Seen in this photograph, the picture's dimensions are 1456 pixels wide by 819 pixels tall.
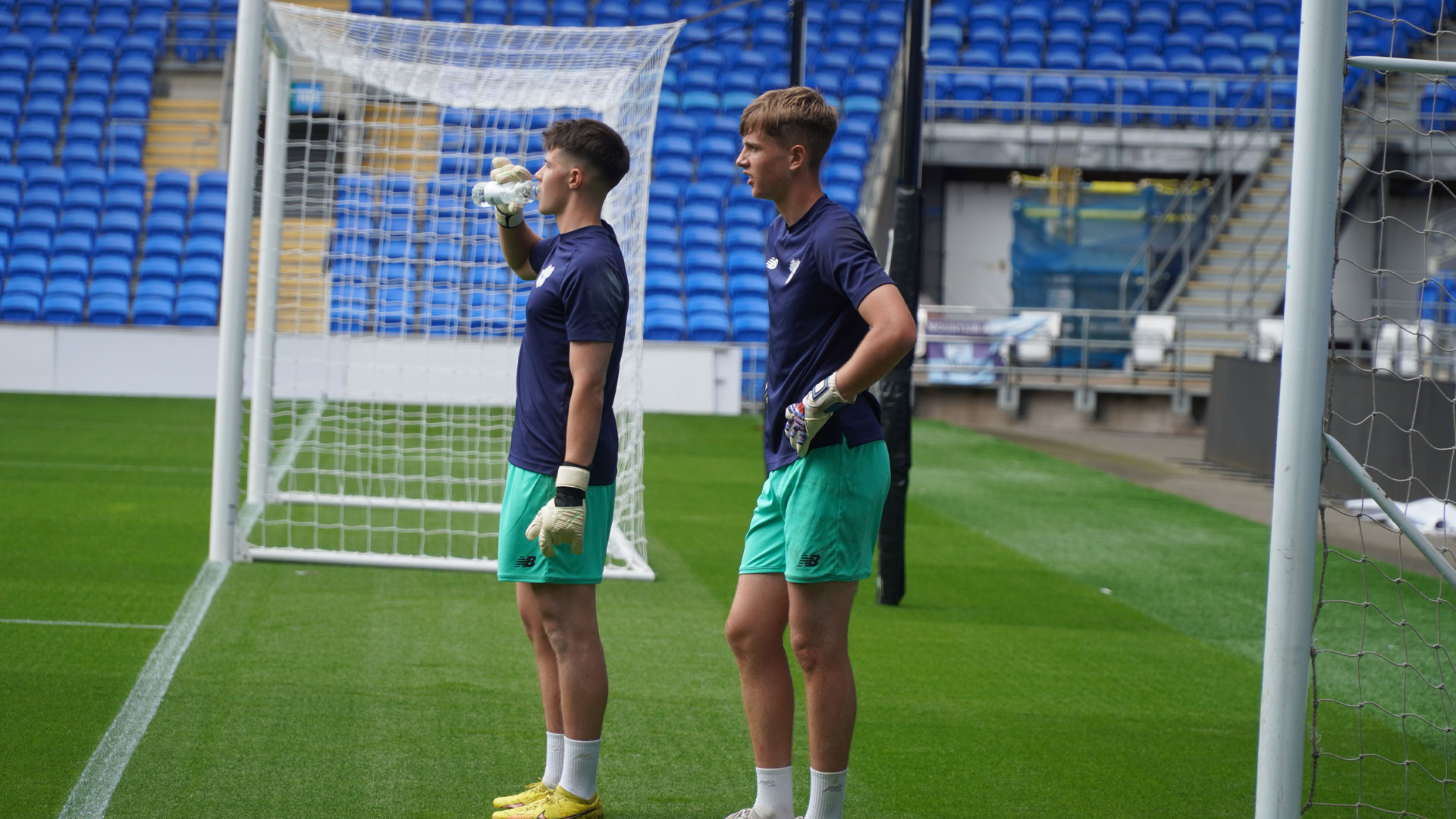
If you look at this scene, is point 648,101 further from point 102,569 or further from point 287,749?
point 287,749

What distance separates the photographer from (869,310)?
2902 mm

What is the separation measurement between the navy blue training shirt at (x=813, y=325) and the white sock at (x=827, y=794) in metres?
0.74

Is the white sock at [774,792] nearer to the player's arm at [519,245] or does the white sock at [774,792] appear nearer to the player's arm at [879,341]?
the player's arm at [879,341]

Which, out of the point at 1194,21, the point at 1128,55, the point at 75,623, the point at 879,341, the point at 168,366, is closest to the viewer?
the point at 879,341

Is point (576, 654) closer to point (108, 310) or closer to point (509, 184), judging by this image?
point (509, 184)

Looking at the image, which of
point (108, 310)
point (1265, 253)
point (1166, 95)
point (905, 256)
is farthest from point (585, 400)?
point (1166, 95)

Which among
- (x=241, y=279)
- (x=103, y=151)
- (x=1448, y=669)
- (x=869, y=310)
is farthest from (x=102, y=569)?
(x=103, y=151)

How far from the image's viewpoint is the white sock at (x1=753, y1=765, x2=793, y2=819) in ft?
10.6

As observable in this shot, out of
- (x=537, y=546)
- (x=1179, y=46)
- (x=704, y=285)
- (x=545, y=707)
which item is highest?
(x=1179, y=46)

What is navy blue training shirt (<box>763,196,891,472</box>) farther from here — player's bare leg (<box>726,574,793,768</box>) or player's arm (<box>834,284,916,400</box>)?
player's bare leg (<box>726,574,793,768</box>)

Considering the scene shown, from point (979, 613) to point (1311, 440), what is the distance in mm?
3407

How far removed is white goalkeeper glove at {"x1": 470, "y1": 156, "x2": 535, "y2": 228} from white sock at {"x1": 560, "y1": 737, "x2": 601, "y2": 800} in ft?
4.60

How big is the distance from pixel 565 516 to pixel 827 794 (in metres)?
0.90

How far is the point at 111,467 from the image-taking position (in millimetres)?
9688
